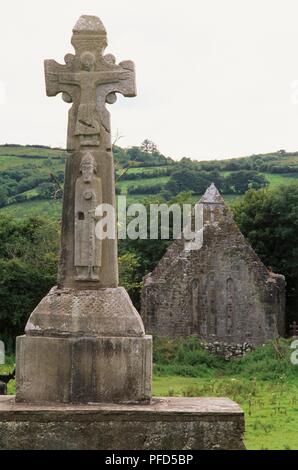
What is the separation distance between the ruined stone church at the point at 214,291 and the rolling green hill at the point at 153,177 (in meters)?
21.7

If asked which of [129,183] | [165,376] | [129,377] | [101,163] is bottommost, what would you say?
[165,376]

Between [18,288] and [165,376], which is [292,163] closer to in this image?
[18,288]

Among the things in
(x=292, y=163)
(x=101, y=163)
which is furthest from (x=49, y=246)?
(x=292, y=163)

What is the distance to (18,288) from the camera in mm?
33531

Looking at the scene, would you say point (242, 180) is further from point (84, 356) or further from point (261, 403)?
point (84, 356)

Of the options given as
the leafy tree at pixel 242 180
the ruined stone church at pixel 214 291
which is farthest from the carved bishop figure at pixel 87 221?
the leafy tree at pixel 242 180

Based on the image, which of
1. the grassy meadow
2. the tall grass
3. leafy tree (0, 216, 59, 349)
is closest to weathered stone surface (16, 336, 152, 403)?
the grassy meadow

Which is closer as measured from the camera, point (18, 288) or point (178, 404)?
point (178, 404)

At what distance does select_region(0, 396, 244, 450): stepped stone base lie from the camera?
9.46 meters

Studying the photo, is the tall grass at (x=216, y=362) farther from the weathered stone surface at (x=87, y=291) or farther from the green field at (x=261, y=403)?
the weathered stone surface at (x=87, y=291)

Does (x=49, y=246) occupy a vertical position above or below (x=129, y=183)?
below

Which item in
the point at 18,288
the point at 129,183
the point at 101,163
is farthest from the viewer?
the point at 129,183
